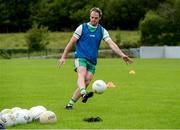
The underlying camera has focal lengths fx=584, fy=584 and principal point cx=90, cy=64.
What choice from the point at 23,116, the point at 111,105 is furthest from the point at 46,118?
the point at 111,105

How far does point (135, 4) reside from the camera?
113812mm

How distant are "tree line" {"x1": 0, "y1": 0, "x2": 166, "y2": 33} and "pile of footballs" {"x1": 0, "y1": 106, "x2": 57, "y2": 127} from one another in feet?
334

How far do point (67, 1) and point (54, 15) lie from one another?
18.2ft

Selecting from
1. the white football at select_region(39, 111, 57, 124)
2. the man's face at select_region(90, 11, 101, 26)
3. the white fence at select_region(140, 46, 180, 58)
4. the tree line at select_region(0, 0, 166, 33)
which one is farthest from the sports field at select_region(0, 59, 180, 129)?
the tree line at select_region(0, 0, 166, 33)

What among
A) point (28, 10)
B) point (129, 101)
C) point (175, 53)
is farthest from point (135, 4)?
point (129, 101)

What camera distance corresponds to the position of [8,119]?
33.8 ft

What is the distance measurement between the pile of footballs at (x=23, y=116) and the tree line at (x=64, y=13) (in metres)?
102

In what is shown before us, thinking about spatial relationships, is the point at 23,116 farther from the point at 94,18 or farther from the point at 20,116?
the point at 94,18

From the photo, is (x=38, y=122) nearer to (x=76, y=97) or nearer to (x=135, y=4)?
(x=76, y=97)

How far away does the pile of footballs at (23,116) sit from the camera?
406 inches

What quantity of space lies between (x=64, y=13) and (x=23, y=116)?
116 m

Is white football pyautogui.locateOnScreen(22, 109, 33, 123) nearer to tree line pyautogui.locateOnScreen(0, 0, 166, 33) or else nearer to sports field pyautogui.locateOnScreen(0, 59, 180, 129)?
sports field pyautogui.locateOnScreen(0, 59, 180, 129)

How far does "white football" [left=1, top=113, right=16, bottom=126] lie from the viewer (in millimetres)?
10258

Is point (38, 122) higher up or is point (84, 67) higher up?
point (84, 67)
